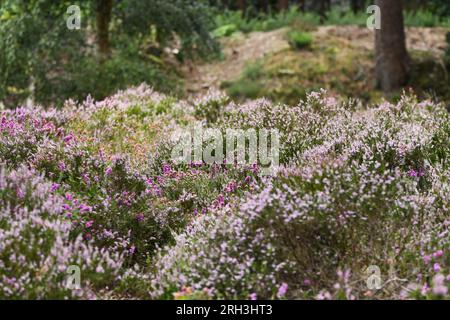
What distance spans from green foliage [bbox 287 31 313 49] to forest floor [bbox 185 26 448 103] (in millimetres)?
188

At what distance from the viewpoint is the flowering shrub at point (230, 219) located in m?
3.89

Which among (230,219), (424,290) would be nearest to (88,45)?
(230,219)

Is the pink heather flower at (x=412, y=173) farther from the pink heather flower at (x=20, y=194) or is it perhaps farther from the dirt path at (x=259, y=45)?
the dirt path at (x=259, y=45)

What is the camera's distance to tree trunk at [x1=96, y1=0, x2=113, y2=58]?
12.7m

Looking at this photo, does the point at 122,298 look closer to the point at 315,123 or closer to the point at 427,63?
the point at 315,123

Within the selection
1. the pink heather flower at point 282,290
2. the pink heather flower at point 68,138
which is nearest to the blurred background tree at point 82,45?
the pink heather flower at point 68,138

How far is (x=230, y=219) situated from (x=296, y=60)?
1102 centimetres

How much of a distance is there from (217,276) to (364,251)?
1.02 meters

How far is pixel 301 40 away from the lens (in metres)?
15.3

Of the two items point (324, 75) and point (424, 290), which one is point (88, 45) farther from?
point (424, 290)

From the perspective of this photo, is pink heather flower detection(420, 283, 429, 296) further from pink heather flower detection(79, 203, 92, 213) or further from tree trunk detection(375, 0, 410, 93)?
tree trunk detection(375, 0, 410, 93)

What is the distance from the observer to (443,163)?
568 cm

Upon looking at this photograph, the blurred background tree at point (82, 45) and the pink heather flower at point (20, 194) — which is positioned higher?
the blurred background tree at point (82, 45)

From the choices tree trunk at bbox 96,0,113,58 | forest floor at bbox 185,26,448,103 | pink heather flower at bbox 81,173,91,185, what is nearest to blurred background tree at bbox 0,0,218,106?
tree trunk at bbox 96,0,113,58
